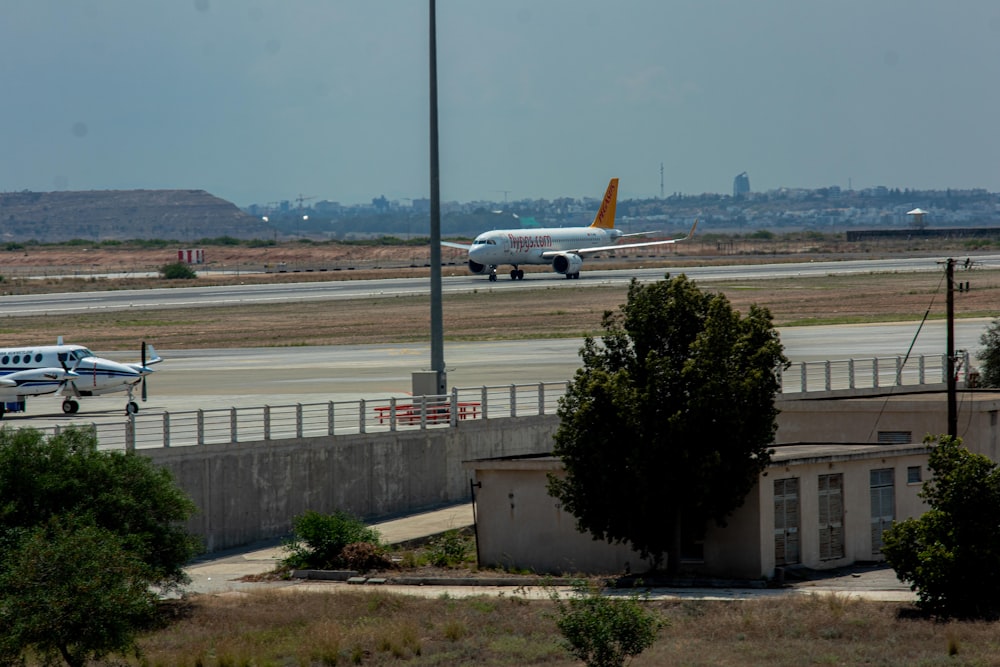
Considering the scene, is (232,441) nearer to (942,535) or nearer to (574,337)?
(942,535)

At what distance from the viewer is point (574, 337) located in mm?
66375

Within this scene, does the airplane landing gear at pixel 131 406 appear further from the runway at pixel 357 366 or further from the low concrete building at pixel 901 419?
the low concrete building at pixel 901 419

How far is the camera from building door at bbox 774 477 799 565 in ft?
90.5

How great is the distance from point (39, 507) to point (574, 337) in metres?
43.2

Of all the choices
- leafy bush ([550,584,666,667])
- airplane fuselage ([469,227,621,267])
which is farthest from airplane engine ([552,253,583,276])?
leafy bush ([550,584,666,667])

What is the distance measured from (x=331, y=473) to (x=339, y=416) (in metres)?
4.50

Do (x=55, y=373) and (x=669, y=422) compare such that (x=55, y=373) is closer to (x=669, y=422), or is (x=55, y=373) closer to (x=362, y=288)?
(x=669, y=422)

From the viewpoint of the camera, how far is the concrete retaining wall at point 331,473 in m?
31.4

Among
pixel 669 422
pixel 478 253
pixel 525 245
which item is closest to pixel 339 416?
pixel 669 422

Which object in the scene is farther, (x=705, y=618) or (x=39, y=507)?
(x=39, y=507)

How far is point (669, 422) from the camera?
86.8ft

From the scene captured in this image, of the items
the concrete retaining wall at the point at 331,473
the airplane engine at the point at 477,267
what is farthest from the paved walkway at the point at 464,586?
the airplane engine at the point at 477,267

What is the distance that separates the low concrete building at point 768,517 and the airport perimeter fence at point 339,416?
554 cm

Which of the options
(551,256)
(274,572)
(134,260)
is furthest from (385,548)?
(134,260)
